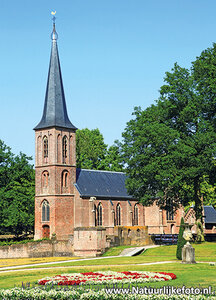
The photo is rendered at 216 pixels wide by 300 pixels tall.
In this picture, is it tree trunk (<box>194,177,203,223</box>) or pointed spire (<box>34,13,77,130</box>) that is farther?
pointed spire (<box>34,13,77,130</box>)

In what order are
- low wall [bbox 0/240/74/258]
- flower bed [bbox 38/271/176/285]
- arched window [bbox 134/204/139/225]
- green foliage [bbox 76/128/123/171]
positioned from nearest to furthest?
flower bed [bbox 38/271/176/285] → low wall [bbox 0/240/74/258] → arched window [bbox 134/204/139/225] → green foliage [bbox 76/128/123/171]

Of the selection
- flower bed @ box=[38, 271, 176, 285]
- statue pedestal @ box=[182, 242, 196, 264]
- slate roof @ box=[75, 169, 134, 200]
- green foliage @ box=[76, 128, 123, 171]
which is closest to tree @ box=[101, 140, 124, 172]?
green foliage @ box=[76, 128, 123, 171]

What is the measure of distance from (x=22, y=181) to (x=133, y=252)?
77.4 ft

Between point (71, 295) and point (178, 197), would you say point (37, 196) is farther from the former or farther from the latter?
point (71, 295)

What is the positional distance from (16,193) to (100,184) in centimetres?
1262

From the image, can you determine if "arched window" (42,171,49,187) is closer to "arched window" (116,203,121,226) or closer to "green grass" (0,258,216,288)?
"arched window" (116,203,121,226)

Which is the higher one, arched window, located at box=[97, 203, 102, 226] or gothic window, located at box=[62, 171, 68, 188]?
gothic window, located at box=[62, 171, 68, 188]

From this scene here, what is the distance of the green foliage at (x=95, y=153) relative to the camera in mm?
85500

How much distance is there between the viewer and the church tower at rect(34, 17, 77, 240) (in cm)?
5928

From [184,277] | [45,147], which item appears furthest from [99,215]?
[184,277]

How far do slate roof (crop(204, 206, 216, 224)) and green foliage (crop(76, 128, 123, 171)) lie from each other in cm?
1707

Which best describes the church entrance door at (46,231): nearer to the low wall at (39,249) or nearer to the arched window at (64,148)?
the low wall at (39,249)

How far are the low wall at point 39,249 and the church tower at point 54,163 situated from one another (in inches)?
240

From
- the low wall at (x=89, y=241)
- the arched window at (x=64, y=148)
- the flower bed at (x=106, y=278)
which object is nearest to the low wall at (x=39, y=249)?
the low wall at (x=89, y=241)
